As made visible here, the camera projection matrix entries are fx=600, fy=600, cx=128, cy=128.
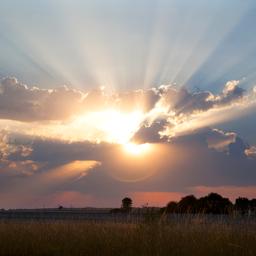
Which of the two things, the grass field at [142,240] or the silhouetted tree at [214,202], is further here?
the silhouetted tree at [214,202]

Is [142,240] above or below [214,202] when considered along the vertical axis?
below

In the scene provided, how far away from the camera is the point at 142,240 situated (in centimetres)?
2081

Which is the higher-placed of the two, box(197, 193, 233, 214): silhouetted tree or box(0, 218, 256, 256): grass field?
box(197, 193, 233, 214): silhouetted tree

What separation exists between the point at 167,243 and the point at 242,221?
637 cm

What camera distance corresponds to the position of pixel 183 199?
6531 centimetres

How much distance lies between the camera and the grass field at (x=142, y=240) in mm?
20141

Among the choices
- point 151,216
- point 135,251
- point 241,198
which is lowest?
point 135,251

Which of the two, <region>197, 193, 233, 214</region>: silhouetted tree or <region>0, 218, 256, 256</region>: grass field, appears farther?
<region>197, 193, 233, 214</region>: silhouetted tree

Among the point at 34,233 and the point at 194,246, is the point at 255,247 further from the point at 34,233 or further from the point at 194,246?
the point at 34,233

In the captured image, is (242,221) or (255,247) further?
(242,221)

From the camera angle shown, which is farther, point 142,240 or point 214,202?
point 214,202

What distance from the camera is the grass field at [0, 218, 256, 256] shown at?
20141 mm

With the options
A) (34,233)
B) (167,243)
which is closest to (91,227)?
(34,233)

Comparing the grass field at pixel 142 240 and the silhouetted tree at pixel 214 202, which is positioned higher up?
the silhouetted tree at pixel 214 202
